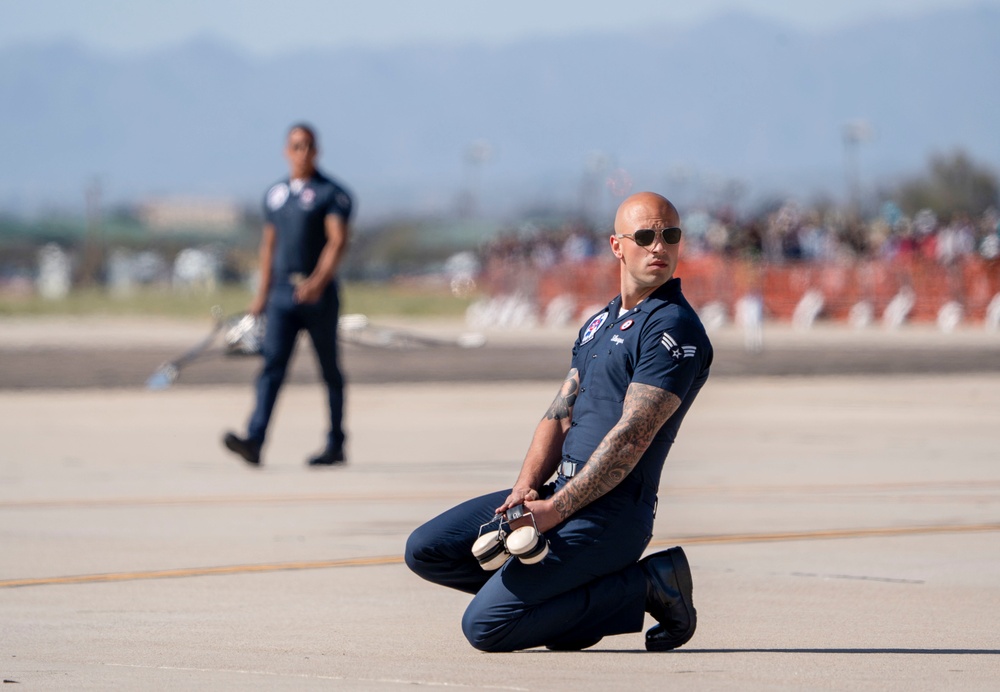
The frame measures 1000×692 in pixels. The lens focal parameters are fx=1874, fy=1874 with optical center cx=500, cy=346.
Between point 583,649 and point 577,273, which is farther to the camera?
point 577,273

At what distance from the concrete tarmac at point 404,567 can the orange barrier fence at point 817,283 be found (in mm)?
20754

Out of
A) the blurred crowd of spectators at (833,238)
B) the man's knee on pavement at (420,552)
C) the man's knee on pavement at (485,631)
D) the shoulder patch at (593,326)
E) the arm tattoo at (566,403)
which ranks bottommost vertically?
the man's knee on pavement at (485,631)

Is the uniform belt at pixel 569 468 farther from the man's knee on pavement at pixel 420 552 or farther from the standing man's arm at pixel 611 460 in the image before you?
the man's knee on pavement at pixel 420 552

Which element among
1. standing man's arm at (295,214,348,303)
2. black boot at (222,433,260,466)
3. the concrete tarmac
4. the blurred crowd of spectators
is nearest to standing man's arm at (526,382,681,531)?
the concrete tarmac

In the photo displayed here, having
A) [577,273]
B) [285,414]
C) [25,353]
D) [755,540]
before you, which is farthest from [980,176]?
[755,540]

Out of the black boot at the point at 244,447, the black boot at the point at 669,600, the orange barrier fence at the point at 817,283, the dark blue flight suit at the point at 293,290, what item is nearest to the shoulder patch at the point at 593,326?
the black boot at the point at 669,600

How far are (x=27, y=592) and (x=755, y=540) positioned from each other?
10.6 feet

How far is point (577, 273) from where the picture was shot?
4200 cm

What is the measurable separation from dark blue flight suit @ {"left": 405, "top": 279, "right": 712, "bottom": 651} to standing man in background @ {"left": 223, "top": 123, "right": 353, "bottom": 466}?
19.0 feet

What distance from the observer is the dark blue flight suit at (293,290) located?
11.5m

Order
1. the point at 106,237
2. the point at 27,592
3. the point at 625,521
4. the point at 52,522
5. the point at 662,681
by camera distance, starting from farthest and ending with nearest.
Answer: the point at 106,237 → the point at 52,522 → the point at 27,592 → the point at 625,521 → the point at 662,681

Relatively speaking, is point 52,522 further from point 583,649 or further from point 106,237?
point 106,237

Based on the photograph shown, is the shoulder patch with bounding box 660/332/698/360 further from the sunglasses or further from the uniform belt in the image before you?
the uniform belt

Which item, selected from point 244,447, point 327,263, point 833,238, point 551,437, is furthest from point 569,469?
point 833,238
